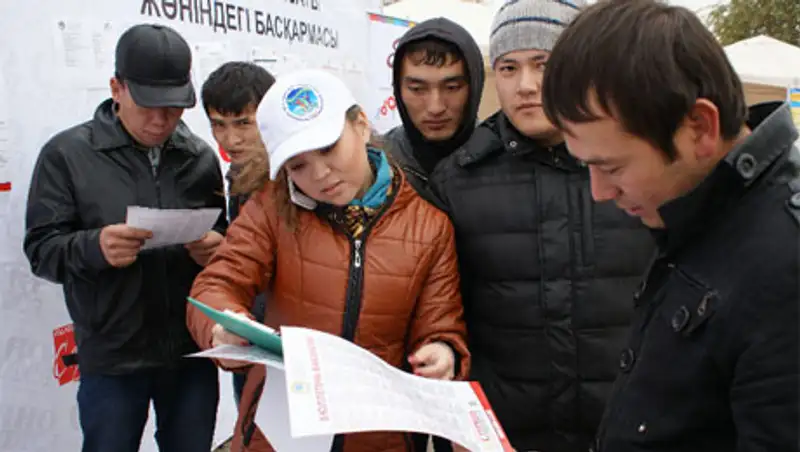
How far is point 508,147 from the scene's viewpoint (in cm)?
160

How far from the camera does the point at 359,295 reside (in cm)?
147

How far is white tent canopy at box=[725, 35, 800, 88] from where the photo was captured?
7184 millimetres

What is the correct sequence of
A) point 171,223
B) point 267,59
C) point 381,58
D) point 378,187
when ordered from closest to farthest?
1. point 378,187
2. point 171,223
3. point 267,59
4. point 381,58

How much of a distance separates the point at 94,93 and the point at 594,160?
227 cm

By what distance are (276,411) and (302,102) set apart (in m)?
0.66

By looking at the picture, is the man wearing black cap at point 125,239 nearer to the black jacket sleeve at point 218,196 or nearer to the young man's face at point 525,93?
the black jacket sleeve at point 218,196

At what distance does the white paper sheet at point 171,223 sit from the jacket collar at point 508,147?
2.56 ft

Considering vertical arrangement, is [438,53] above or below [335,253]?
above

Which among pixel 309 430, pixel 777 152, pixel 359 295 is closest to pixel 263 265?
pixel 359 295

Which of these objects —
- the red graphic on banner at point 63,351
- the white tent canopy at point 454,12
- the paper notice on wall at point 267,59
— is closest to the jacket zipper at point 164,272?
the red graphic on banner at point 63,351

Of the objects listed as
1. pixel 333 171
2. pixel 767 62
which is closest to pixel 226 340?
pixel 333 171

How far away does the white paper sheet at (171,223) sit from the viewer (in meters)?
1.76

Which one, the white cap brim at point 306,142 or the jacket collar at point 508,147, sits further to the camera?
the jacket collar at point 508,147

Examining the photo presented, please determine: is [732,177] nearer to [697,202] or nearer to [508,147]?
[697,202]
